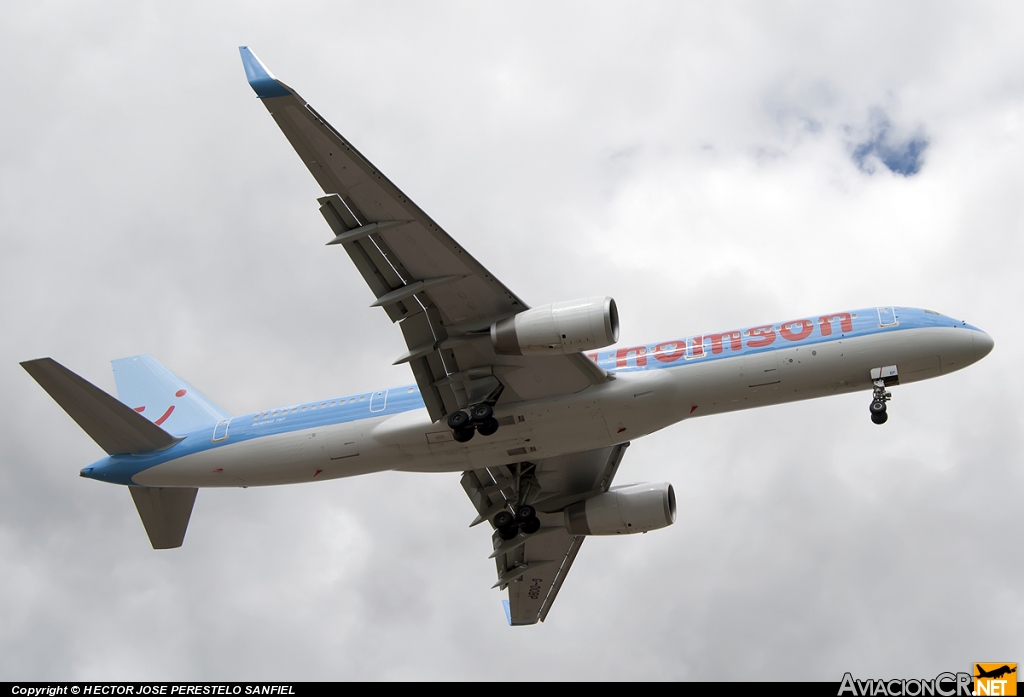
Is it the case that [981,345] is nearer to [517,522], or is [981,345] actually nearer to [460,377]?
[460,377]

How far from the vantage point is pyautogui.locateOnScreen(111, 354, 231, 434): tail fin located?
1366 inches

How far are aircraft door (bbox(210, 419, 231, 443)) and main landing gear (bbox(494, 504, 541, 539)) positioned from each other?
9752 millimetres

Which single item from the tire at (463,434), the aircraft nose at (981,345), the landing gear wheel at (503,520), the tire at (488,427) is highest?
the aircraft nose at (981,345)

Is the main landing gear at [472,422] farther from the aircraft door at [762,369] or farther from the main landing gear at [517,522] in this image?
the aircraft door at [762,369]

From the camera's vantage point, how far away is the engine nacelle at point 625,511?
Result: 115 feet

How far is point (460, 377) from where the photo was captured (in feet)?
94.6

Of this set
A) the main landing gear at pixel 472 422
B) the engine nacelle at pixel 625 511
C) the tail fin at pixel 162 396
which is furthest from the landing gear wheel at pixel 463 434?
the tail fin at pixel 162 396

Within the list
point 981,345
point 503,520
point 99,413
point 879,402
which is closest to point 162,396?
point 99,413

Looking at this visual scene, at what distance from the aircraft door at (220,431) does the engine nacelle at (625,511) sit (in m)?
12.7

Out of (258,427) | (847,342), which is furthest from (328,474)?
(847,342)

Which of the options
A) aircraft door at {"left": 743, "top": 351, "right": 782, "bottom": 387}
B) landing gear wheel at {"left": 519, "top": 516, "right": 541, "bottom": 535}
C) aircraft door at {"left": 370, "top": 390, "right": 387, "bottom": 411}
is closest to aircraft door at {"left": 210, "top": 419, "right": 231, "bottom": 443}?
aircraft door at {"left": 370, "top": 390, "right": 387, "bottom": 411}

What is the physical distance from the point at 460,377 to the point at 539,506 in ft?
33.2

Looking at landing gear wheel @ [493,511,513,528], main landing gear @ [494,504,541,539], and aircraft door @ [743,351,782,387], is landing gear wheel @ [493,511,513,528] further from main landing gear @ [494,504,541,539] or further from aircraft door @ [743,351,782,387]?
aircraft door @ [743,351,782,387]

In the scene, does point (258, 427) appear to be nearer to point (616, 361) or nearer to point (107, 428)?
point (107, 428)
